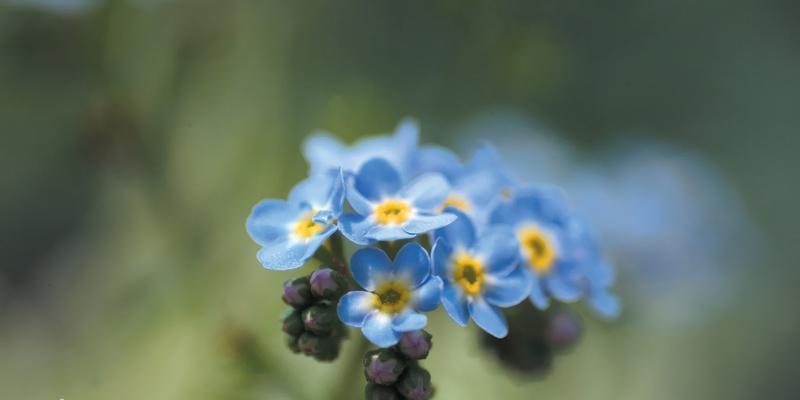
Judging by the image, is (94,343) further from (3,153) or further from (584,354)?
(584,354)

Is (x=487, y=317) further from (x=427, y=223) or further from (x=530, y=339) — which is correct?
(x=530, y=339)

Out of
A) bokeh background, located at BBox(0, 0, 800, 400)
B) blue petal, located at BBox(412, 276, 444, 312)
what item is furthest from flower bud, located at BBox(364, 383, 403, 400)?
bokeh background, located at BBox(0, 0, 800, 400)

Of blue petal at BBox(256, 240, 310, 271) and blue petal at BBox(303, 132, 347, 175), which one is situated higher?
blue petal at BBox(303, 132, 347, 175)

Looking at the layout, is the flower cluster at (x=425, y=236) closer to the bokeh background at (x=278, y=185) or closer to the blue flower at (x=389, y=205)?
the blue flower at (x=389, y=205)

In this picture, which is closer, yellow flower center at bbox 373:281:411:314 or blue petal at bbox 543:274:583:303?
yellow flower center at bbox 373:281:411:314

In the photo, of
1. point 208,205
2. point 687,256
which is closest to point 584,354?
point 687,256

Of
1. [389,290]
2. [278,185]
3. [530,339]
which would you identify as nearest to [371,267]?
[389,290]

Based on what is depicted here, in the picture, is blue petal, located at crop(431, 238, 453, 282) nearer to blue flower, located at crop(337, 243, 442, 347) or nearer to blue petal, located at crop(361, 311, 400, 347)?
blue flower, located at crop(337, 243, 442, 347)
